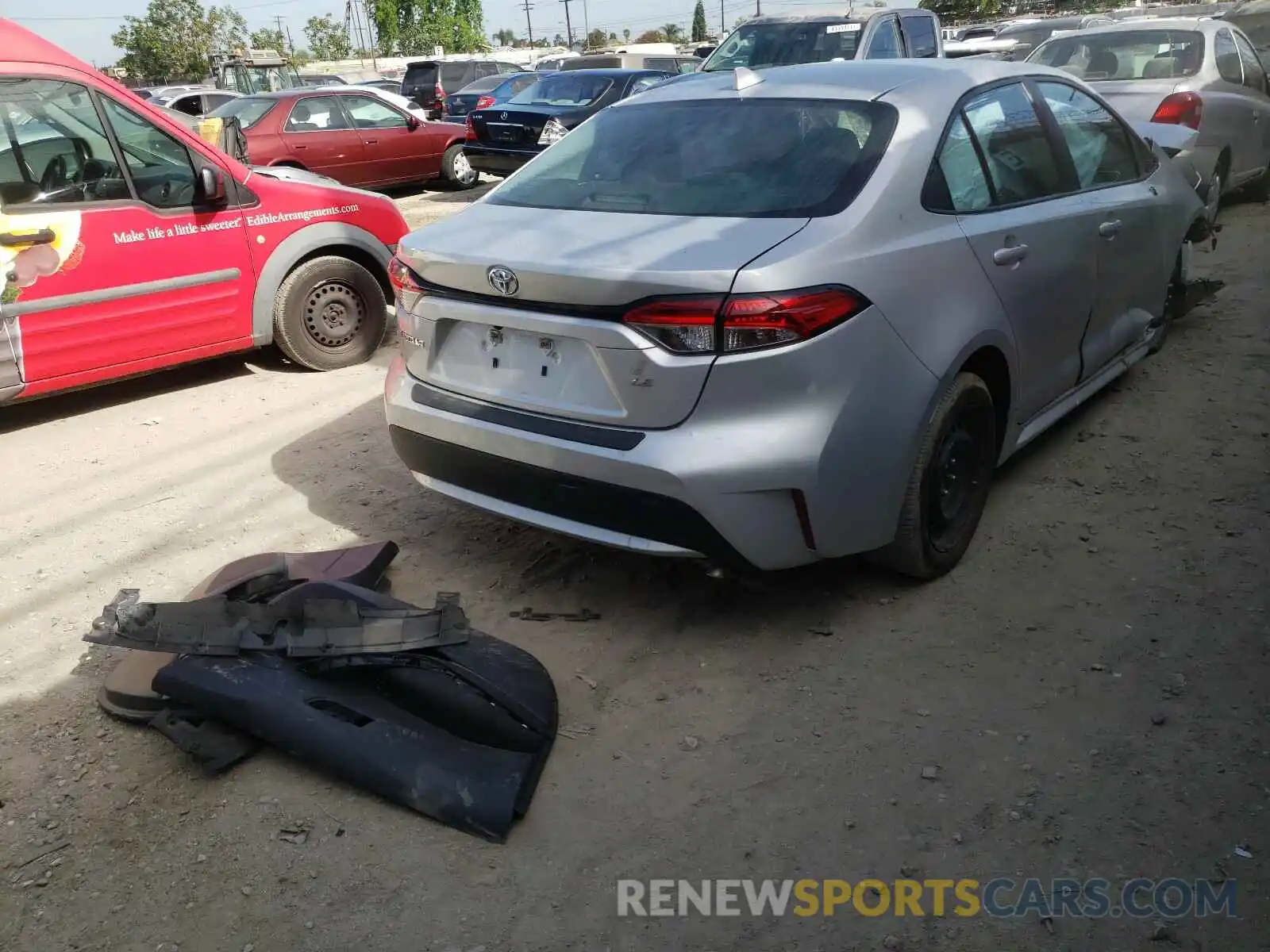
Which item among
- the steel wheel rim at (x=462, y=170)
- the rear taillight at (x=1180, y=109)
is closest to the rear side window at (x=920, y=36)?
the rear taillight at (x=1180, y=109)

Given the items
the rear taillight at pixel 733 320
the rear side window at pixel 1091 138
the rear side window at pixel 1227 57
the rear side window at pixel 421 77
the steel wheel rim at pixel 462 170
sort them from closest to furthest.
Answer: the rear taillight at pixel 733 320 < the rear side window at pixel 1091 138 < the rear side window at pixel 1227 57 < the steel wheel rim at pixel 462 170 < the rear side window at pixel 421 77

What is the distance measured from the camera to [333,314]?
6418 millimetres

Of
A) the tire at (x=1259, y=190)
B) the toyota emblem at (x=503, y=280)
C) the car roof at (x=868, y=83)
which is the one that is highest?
the car roof at (x=868, y=83)

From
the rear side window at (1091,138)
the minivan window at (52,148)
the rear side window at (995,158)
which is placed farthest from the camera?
the minivan window at (52,148)

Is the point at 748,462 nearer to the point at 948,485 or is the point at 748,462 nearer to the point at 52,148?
the point at 948,485

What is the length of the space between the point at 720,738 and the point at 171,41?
209ft

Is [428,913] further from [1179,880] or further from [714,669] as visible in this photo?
[1179,880]

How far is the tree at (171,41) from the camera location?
56031 millimetres

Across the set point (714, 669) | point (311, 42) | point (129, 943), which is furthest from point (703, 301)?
point (311, 42)

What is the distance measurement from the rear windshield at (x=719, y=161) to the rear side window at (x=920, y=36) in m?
8.80

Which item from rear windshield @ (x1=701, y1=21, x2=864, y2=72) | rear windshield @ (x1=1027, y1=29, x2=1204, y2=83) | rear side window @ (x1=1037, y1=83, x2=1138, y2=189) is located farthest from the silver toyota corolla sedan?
rear windshield @ (x1=701, y1=21, x2=864, y2=72)

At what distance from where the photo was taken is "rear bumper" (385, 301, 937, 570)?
9.57 ft

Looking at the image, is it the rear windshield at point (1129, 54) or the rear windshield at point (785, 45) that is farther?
the rear windshield at point (785, 45)

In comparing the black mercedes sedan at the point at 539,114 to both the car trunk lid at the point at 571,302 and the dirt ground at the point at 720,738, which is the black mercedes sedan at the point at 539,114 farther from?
the car trunk lid at the point at 571,302
